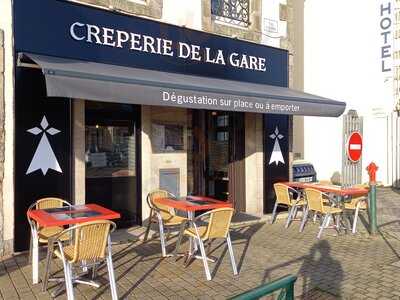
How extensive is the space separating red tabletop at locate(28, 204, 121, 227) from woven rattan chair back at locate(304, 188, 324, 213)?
3547 mm

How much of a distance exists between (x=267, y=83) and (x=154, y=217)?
4034mm

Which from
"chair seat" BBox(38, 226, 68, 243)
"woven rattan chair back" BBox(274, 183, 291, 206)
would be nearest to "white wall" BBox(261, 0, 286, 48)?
"woven rattan chair back" BBox(274, 183, 291, 206)

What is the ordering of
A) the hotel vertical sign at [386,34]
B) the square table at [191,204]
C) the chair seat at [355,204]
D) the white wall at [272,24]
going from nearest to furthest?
the square table at [191,204] < the chair seat at [355,204] < the white wall at [272,24] < the hotel vertical sign at [386,34]

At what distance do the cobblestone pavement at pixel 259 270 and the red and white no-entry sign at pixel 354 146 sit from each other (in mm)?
1310

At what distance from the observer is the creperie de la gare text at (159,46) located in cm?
654

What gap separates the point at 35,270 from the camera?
470cm

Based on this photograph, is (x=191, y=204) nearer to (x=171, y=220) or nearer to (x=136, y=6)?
(x=171, y=220)

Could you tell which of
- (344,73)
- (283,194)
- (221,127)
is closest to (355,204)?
(283,194)

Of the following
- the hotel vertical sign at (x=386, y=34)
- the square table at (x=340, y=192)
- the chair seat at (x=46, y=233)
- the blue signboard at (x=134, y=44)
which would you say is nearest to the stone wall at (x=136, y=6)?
the blue signboard at (x=134, y=44)

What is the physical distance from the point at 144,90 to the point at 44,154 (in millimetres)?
1821

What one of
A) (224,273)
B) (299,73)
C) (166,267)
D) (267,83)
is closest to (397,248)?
(224,273)

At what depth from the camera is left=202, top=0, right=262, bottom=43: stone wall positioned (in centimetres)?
809

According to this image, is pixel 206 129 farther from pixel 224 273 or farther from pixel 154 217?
pixel 224 273

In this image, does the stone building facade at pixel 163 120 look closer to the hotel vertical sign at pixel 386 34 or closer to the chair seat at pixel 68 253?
the chair seat at pixel 68 253
